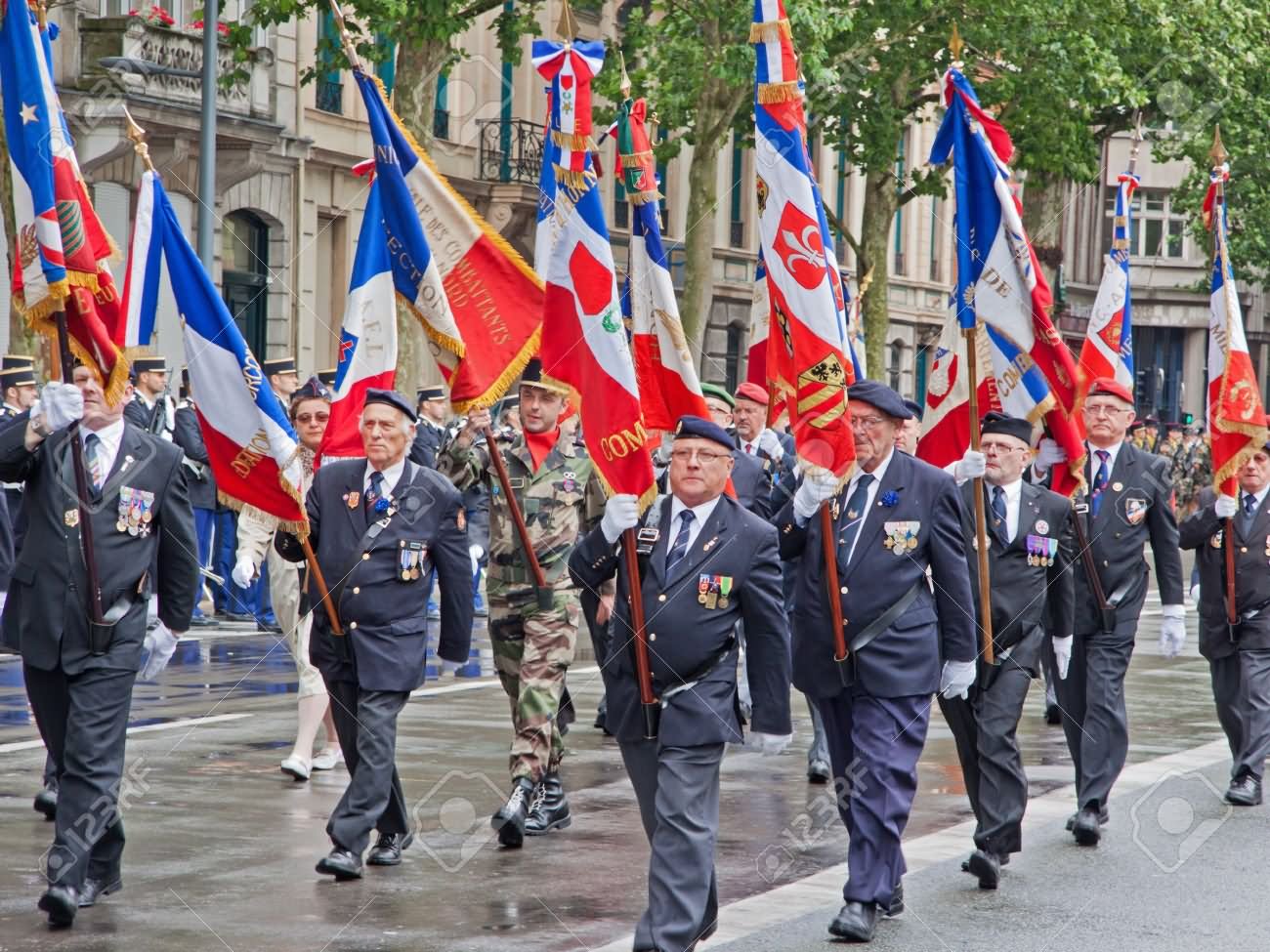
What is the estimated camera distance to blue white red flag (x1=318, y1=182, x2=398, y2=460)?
9.80m

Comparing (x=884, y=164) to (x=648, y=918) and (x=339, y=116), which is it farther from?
(x=648, y=918)

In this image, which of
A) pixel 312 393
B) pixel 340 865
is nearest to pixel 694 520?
pixel 340 865

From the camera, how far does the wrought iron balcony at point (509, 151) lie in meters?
35.0

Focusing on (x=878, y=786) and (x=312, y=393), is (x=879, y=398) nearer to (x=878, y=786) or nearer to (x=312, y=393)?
(x=878, y=786)

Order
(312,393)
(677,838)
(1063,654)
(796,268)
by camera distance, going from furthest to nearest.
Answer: (312,393) < (1063,654) < (796,268) < (677,838)

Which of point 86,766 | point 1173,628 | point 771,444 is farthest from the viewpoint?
point 771,444

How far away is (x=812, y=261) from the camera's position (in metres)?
8.33

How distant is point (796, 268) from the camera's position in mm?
8336

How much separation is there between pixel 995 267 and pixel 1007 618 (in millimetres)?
1685

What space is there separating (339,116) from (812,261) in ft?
78.9

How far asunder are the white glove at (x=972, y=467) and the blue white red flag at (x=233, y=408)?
2.71 meters

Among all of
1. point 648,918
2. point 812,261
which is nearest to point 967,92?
point 812,261

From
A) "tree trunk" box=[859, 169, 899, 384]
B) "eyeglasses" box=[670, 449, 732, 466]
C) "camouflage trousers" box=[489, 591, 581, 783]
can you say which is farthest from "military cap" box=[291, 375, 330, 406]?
"tree trunk" box=[859, 169, 899, 384]

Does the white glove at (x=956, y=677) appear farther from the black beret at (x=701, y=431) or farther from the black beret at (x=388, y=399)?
the black beret at (x=388, y=399)
